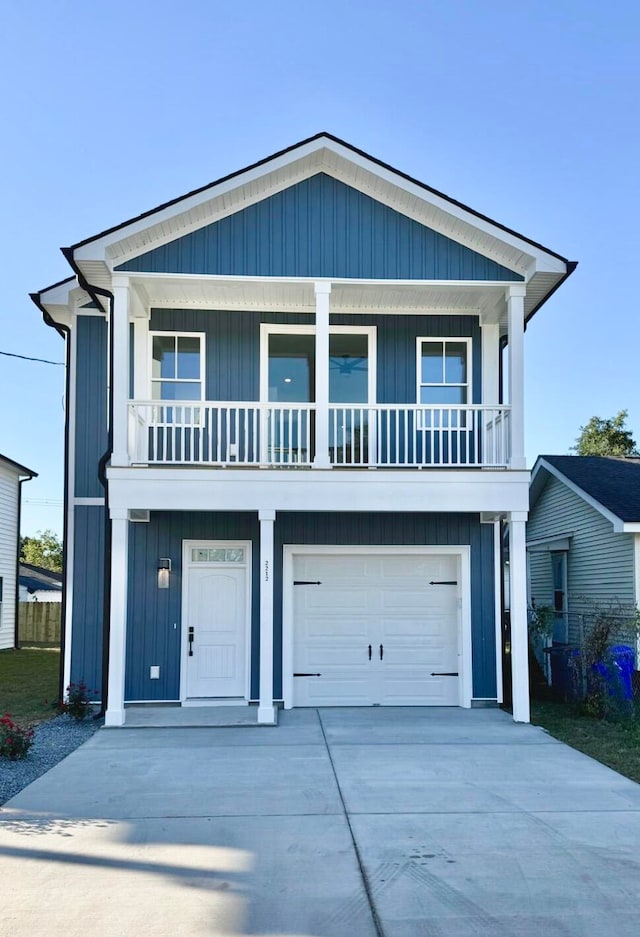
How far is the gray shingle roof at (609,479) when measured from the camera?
44.7 ft

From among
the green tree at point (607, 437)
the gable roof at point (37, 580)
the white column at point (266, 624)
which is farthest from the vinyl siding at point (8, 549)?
the green tree at point (607, 437)

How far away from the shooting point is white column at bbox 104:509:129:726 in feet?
34.0

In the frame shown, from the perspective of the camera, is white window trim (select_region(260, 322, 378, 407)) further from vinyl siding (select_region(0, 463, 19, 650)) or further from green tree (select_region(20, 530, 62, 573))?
green tree (select_region(20, 530, 62, 573))

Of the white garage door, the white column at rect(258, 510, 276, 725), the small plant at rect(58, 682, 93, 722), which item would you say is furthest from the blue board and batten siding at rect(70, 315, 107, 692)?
the white garage door

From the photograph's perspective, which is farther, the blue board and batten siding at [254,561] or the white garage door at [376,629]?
the white garage door at [376,629]

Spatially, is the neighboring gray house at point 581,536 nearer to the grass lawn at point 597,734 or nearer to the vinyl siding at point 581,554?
the vinyl siding at point 581,554

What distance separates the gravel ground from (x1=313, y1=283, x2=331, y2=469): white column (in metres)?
4.44

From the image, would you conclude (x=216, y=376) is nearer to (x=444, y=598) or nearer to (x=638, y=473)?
(x=444, y=598)

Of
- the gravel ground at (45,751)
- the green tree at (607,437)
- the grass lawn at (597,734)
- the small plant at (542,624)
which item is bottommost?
the grass lawn at (597,734)

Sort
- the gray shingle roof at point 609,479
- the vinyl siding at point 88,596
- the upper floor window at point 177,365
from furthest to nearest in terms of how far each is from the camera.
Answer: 1. the gray shingle roof at point 609,479
2. the upper floor window at point 177,365
3. the vinyl siding at point 88,596

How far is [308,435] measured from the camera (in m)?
11.4

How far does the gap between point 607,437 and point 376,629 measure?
25.2 m

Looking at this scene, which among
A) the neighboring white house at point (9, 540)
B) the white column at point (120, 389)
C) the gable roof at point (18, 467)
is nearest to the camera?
the white column at point (120, 389)

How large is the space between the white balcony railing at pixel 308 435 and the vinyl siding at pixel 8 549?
13.2 metres
